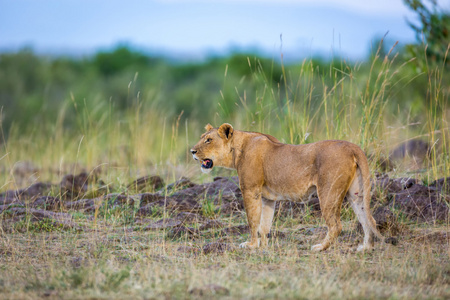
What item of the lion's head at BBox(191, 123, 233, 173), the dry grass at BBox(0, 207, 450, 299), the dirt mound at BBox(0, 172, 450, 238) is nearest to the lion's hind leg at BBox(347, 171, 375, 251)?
the dry grass at BBox(0, 207, 450, 299)

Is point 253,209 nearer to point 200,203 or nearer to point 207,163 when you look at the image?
point 207,163

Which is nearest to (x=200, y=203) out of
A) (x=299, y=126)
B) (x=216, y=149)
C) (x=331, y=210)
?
(x=216, y=149)

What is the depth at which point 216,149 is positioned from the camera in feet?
23.1

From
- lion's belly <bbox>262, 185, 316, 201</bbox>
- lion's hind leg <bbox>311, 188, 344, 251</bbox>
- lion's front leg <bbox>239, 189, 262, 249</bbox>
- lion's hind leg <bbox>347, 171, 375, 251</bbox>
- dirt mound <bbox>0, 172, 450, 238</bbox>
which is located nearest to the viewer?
lion's hind leg <bbox>311, 188, 344, 251</bbox>

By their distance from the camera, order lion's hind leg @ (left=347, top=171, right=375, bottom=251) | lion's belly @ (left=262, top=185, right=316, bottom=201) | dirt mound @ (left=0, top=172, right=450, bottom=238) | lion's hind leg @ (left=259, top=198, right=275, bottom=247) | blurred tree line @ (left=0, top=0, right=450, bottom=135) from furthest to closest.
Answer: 1. blurred tree line @ (left=0, top=0, right=450, bottom=135)
2. dirt mound @ (left=0, top=172, right=450, bottom=238)
3. lion's hind leg @ (left=259, top=198, right=275, bottom=247)
4. lion's belly @ (left=262, top=185, right=316, bottom=201)
5. lion's hind leg @ (left=347, top=171, right=375, bottom=251)

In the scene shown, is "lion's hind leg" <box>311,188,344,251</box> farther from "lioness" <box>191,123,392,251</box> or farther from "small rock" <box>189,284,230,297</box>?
"small rock" <box>189,284,230,297</box>

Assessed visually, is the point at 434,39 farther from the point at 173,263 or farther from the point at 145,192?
the point at 173,263

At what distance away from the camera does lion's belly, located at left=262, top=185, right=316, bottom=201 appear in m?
6.43

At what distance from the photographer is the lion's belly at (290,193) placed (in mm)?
6426

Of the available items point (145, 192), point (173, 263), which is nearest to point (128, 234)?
point (173, 263)

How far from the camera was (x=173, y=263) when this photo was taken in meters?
5.79

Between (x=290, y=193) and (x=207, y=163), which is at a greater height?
(x=207, y=163)

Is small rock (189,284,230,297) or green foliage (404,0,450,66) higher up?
green foliage (404,0,450,66)

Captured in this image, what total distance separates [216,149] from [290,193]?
1.10 meters
